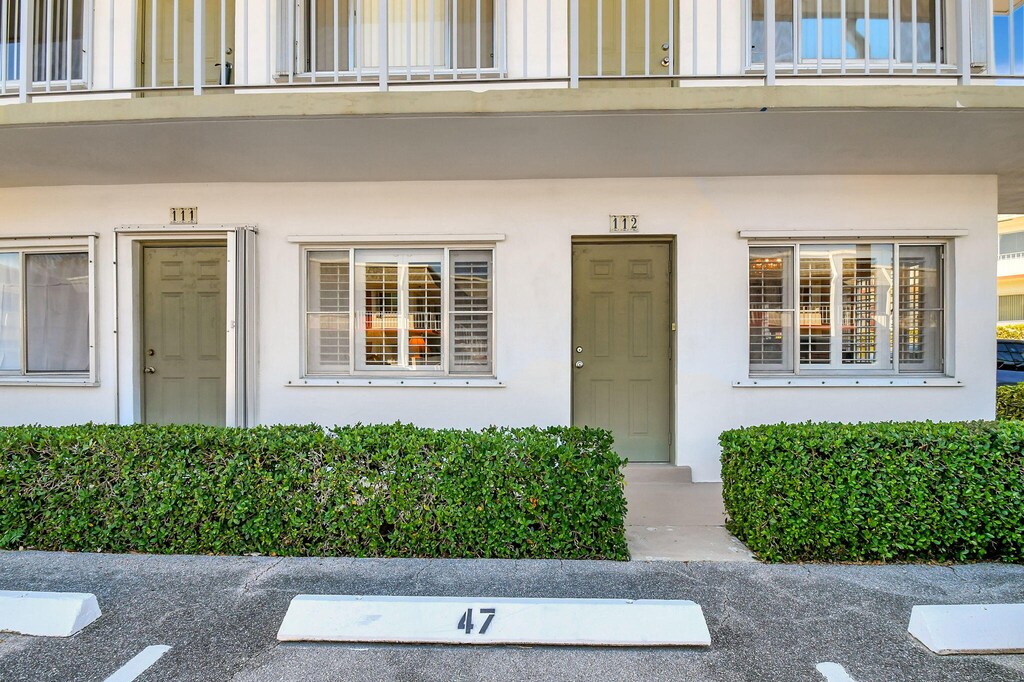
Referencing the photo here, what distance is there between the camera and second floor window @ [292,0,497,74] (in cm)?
573

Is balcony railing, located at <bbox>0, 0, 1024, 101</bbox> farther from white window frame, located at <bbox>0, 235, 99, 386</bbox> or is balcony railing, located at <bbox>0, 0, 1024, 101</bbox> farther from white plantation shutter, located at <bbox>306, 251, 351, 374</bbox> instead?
white plantation shutter, located at <bbox>306, 251, 351, 374</bbox>

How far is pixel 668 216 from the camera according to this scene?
5746 mm

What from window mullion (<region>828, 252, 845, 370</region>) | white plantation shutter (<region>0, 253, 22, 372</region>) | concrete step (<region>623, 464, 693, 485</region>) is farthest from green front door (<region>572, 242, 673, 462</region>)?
white plantation shutter (<region>0, 253, 22, 372</region>)

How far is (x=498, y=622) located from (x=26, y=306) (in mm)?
6209

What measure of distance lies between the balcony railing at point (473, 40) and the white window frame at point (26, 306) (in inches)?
54.4

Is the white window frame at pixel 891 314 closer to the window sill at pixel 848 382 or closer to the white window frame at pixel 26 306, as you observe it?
the window sill at pixel 848 382

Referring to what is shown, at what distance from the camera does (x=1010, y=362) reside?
975cm

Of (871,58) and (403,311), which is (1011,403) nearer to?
(871,58)

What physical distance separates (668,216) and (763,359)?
5.63 ft

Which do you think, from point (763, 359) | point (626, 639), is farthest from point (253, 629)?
point (763, 359)

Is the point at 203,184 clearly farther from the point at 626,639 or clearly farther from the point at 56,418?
the point at 626,639

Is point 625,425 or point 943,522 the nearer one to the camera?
point 943,522

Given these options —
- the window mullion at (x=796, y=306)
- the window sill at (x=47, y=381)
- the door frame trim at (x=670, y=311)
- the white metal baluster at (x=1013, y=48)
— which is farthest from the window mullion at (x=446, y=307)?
the white metal baluster at (x=1013, y=48)

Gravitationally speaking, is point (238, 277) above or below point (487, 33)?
below
